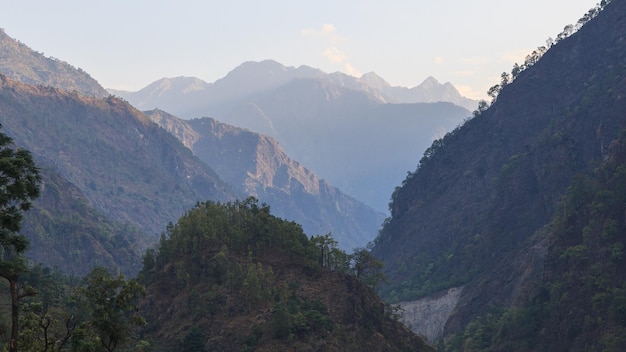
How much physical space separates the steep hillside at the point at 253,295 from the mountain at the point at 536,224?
1385 inches

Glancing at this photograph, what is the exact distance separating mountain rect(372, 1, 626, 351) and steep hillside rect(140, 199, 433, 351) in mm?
35185

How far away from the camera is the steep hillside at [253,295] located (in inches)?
3078

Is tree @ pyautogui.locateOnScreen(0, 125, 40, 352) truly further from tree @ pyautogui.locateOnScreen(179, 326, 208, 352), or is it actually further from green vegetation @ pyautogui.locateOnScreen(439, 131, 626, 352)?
green vegetation @ pyautogui.locateOnScreen(439, 131, 626, 352)

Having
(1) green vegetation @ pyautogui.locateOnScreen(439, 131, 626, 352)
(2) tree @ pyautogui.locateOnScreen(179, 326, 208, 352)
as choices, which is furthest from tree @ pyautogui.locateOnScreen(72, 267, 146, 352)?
(1) green vegetation @ pyautogui.locateOnScreen(439, 131, 626, 352)

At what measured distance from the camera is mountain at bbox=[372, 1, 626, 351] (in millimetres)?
114812

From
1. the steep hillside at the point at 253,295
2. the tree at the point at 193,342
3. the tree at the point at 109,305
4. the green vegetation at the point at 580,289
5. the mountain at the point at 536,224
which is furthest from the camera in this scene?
the mountain at the point at 536,224

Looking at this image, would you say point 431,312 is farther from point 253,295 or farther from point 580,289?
point 253,295

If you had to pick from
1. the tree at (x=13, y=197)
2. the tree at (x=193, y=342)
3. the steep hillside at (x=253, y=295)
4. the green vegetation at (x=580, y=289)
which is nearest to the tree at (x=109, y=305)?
the tree at (x=13, y=197)

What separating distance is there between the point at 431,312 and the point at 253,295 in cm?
7777

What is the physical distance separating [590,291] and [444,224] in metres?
79.2

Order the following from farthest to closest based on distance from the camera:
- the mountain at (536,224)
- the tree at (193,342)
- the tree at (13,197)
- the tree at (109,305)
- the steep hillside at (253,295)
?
1. the mountain at (536,224)
2. the steep hillside at (253,295)
3. the tree at (193,342)
4. the tree at (109,305)
5. the tree at (13,197)

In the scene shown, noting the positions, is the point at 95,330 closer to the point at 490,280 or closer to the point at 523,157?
the point at 490,280

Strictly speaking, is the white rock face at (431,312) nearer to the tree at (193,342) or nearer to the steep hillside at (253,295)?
A: the steep hillside at (253,295)

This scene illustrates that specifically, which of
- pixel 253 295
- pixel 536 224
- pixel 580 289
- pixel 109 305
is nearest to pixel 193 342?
pixel 253 295
